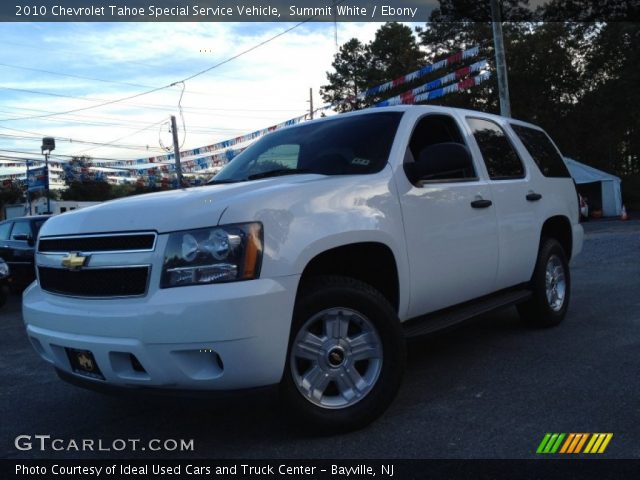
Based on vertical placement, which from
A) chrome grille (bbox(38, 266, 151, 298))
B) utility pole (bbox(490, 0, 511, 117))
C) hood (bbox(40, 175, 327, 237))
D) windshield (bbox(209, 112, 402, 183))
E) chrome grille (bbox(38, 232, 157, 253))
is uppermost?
utility pole (bbox(490, 0, 511, 117))

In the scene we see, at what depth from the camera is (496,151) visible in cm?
470

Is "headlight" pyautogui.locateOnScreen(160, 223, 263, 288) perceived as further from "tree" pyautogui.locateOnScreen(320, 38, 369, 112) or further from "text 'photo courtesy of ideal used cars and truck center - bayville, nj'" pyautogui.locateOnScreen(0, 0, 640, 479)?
"tree" pyautogui.locateOnScreen(320, 38, 369, 112)

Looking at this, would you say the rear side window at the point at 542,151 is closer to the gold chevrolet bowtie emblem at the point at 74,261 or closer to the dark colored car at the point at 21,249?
the gold chevrolet bowtie emblem at the point at 74,261

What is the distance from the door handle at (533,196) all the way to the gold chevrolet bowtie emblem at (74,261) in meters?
3.44

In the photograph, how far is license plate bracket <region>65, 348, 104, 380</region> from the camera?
2.86m

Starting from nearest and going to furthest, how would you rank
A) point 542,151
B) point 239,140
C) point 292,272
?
point 292,272 → point 542,151 → point 239,140

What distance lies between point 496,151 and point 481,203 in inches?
31.2

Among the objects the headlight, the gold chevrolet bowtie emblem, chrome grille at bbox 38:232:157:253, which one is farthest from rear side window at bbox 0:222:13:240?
the headlight

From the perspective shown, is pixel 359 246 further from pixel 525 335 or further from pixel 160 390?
pixel 525 335

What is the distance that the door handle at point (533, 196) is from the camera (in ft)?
15.7

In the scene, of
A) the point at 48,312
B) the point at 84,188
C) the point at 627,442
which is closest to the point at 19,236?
the point at 48,312

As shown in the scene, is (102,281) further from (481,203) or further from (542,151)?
(542,151)

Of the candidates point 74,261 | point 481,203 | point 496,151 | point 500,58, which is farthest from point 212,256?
point 500,58

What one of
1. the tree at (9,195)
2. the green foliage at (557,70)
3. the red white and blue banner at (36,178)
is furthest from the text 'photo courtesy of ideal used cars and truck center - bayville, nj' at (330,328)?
the tree at (9,195)
